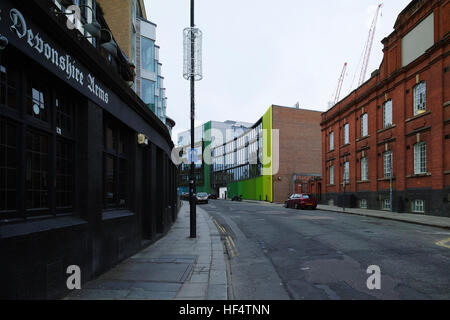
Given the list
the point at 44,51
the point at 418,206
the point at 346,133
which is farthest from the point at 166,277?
the point at 346,133

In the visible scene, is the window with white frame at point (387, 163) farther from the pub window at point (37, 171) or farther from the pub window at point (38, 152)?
the pub window at point (37, 171)

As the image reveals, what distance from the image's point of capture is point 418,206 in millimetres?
21703

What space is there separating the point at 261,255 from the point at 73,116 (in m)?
5.72

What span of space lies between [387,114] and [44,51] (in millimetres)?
26773

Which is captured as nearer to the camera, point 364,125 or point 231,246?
point 231,246

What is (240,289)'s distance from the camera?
5777 millimetres

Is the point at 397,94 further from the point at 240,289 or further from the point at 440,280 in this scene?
the point at 240,289

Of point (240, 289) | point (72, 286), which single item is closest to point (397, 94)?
point (240, 289)

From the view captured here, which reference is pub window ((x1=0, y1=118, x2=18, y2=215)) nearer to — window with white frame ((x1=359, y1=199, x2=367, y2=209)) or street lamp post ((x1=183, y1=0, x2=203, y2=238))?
street lamp post ((x1=183, y1=0, x2=203, y2=238))

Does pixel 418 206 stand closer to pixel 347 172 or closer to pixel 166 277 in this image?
pixel 347 172

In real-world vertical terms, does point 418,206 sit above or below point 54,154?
below

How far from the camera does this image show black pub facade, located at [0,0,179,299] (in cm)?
425

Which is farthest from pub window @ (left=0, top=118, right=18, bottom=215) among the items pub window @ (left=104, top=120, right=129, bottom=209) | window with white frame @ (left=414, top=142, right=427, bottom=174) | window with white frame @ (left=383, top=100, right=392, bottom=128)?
window with white frame @ (left=383, top=100, right=392, bottom=128)

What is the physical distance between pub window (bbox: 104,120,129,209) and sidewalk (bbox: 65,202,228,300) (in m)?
1.52
